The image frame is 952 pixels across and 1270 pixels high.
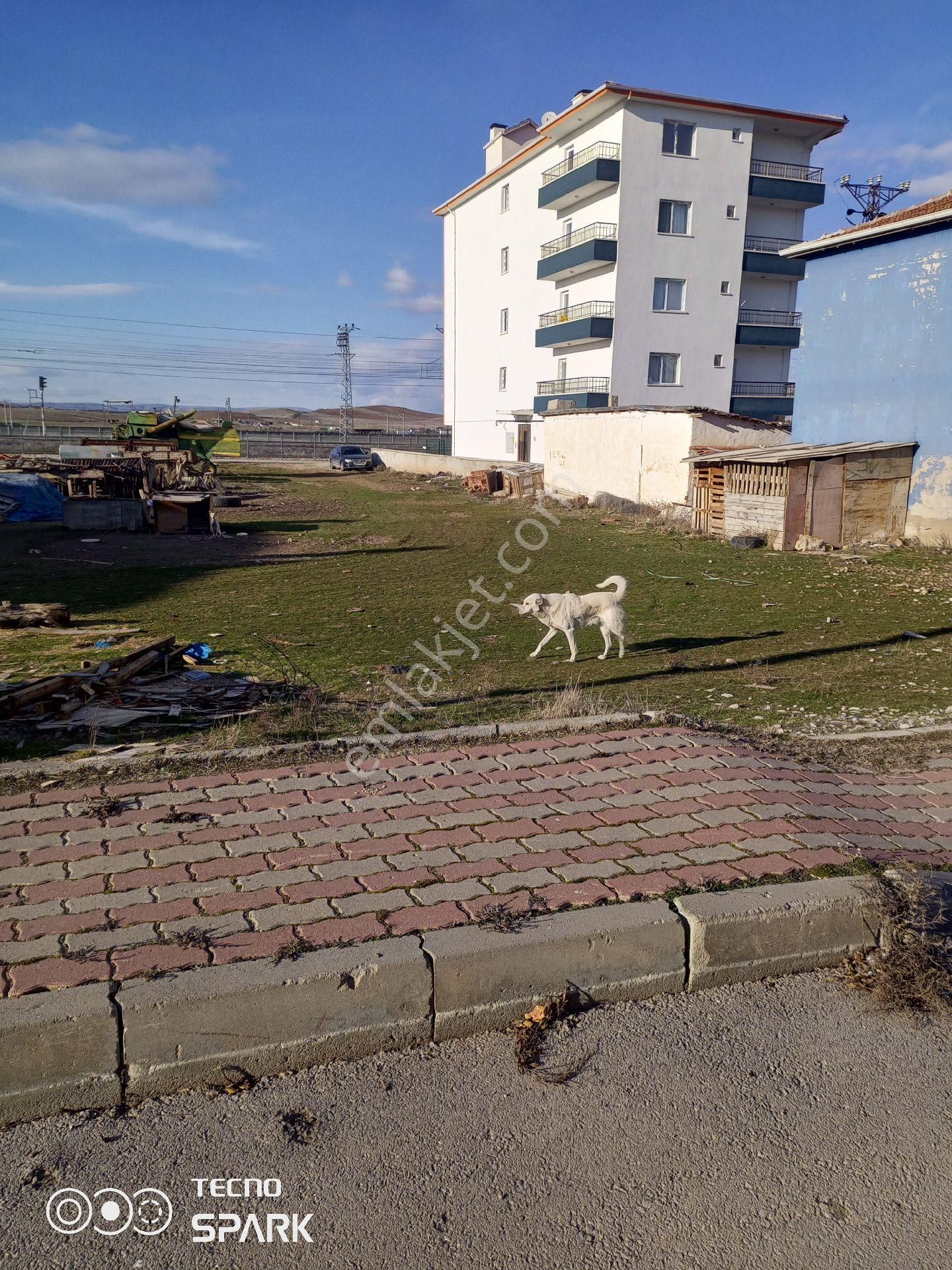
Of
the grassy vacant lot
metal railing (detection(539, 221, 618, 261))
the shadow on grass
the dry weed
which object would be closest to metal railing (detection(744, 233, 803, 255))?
metal railing (detection(539, 221, 618, 261))

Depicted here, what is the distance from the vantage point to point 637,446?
84.4 feet

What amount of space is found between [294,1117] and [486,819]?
1.83 meters

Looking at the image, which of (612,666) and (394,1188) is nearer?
(394,1188)

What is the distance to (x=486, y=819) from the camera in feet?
14.0

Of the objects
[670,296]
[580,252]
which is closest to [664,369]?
[670,296]

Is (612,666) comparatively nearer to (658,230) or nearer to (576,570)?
(576,570)

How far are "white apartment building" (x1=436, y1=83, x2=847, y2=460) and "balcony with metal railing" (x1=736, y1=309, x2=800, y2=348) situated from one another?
0.21 feet

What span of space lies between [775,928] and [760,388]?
131 feet

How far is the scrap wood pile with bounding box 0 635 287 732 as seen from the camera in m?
5.96

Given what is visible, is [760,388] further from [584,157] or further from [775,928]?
[775,928]

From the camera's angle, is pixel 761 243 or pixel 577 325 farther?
pixel 761 243

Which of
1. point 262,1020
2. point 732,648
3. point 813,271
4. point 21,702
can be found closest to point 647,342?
point 813,271

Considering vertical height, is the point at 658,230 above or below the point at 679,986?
above

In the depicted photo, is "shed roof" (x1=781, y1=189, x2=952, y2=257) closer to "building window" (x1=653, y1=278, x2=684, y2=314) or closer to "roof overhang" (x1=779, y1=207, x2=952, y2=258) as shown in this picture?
"roof overhang" (x1=779, y1=207, x2=952, y2=258)
